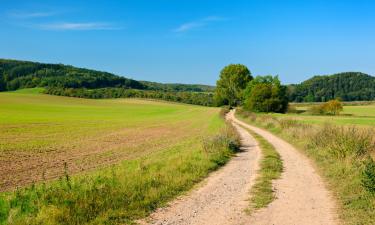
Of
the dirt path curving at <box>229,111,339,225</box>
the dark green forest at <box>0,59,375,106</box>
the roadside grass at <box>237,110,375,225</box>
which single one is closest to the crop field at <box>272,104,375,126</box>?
the roadside grass at <box>237,110,375,225</box>

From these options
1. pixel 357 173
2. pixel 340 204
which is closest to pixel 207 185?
pixel 340 204

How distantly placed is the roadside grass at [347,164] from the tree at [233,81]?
91.2 m

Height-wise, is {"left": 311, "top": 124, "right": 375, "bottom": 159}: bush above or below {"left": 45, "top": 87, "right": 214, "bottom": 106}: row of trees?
below

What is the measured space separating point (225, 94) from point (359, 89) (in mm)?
72422

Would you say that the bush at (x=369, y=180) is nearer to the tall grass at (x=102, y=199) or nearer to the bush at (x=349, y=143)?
the bush at (x=349, y=143)

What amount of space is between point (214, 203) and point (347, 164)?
7814 mm

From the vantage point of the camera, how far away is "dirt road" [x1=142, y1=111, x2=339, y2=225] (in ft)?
32.0

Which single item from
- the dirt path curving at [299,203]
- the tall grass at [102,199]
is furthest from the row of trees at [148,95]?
the tall grass at [102,199]

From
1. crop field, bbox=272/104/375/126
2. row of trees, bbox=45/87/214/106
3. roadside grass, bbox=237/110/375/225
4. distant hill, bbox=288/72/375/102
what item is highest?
distant hill, bbox=288/72/375/102

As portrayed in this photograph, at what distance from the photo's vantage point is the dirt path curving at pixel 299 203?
32.1 feet

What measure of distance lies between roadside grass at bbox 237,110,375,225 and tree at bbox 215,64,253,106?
91217mm

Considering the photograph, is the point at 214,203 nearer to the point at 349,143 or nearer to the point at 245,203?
the point at 245,203

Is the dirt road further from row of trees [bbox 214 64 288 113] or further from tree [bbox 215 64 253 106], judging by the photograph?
tree [bbox 215 64 253 106]

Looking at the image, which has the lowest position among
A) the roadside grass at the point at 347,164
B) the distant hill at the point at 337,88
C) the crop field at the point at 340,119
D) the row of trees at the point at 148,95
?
the crop field at the point at 340,119
